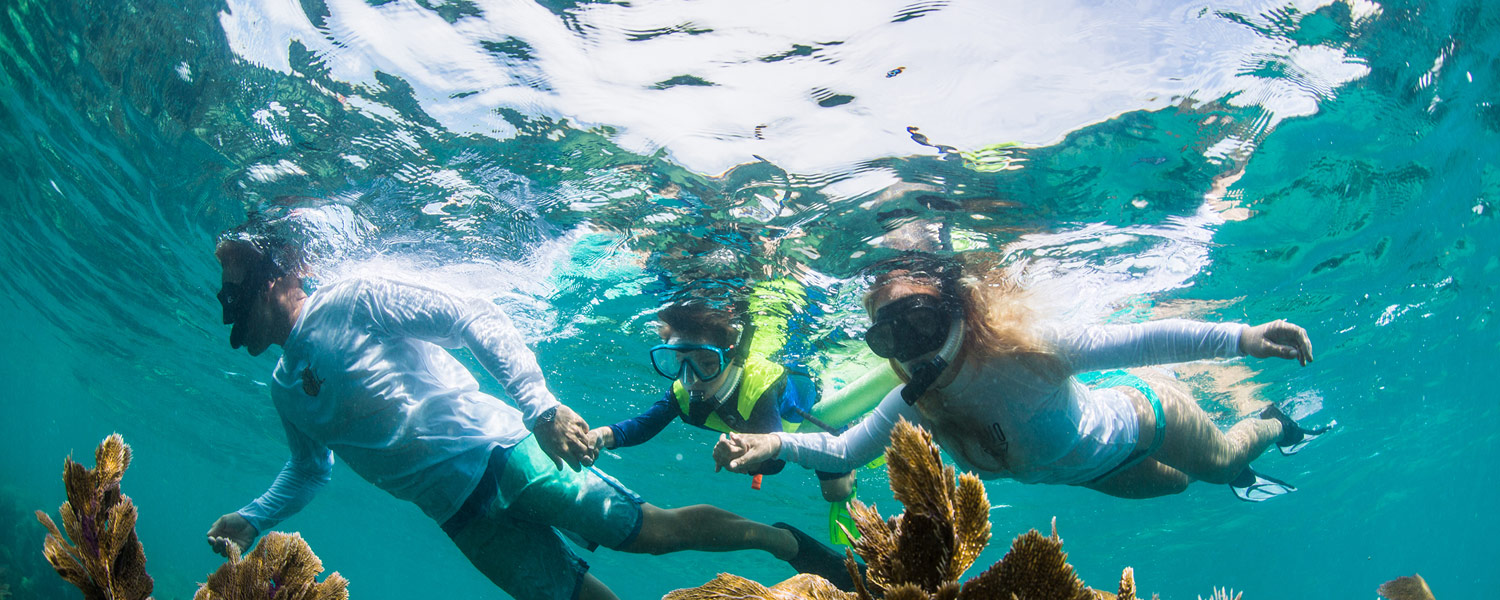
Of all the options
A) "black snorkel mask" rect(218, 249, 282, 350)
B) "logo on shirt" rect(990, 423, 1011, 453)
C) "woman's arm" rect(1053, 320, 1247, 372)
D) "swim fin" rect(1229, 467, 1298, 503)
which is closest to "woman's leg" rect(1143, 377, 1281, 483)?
"swim fin" rect(1229, 467, 1298, 503)

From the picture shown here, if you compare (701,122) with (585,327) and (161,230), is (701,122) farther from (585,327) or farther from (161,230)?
(161,230)

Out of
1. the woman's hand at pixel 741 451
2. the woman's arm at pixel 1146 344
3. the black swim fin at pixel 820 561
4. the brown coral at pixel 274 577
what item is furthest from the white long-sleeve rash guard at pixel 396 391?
the woman's arm at pixel 1146 344

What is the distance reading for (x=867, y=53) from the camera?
15.7 feet

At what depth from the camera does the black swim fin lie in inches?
173

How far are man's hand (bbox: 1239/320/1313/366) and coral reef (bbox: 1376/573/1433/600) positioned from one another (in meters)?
1.22

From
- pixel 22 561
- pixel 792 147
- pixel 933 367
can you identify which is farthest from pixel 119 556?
pixel 22 561

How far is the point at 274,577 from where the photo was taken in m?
2.39

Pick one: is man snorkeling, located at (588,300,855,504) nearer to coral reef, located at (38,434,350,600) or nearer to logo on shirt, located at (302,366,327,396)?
logo on shirt, located at (302,366,327,396)

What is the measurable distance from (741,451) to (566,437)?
1.18 m

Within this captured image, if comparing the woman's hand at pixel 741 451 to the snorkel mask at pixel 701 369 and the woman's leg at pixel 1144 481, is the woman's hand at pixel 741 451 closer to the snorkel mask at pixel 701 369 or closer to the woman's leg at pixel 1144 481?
the snorkel mask at pixel 701 369

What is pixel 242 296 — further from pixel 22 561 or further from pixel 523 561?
pixel 22 561

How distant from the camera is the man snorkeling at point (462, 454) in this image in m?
4.88

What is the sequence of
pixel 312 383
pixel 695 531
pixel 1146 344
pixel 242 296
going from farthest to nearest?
pixel 242 296, pixel 312 383, pixel 695 531, pixel 1146 344

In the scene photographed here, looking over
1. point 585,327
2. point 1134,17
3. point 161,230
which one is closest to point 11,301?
point 161,230
